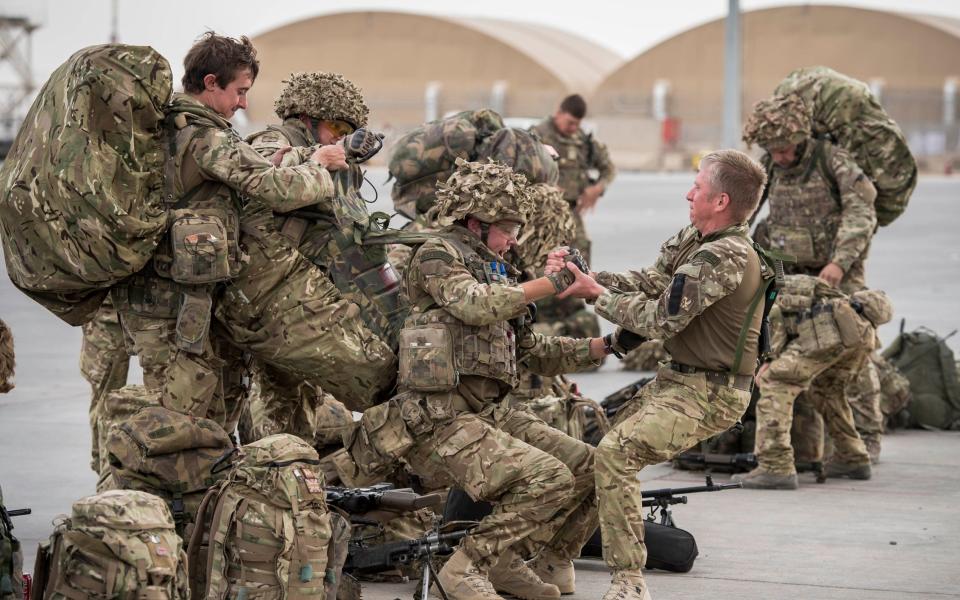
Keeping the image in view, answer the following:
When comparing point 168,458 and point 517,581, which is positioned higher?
point 168,458

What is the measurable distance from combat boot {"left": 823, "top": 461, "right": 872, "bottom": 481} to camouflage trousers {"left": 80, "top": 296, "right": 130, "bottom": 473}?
14.1 ft

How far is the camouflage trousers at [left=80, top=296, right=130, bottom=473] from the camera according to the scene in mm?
7838

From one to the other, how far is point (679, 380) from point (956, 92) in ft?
202

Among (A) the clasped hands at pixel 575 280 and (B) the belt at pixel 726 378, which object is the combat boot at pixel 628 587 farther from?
(A) the clasped hands at pixel 575 280

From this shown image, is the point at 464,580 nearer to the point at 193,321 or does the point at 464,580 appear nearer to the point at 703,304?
the point at 703,304

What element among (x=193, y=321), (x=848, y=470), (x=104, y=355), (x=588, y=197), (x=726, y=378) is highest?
(x=193, y=321)

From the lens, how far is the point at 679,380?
6.41 m

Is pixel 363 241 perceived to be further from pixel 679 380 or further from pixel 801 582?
pixel 801 582

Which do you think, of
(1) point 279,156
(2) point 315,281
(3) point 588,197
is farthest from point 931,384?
(1) point 279,156

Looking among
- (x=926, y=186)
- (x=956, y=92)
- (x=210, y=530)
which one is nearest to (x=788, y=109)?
(x=210, y=530)

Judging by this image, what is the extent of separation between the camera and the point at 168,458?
20.4 feet

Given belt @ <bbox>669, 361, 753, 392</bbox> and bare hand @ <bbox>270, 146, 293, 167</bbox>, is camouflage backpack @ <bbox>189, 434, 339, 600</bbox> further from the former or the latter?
belt @ <bbox>669, 361, 753, 392</bbox>

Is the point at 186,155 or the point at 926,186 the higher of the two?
the point at 186,155

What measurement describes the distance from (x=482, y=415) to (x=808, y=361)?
3.25 metres
